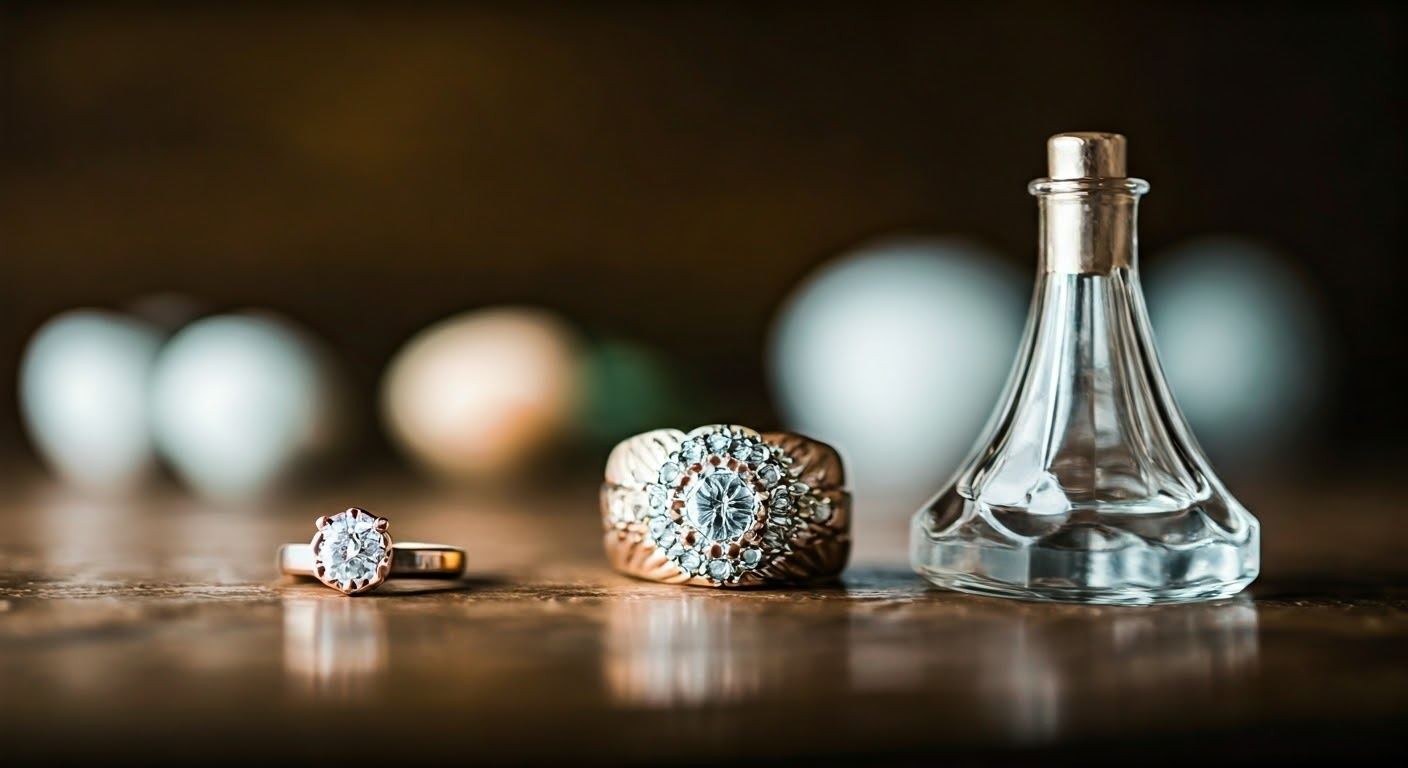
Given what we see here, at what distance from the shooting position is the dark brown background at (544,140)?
1.64 meters

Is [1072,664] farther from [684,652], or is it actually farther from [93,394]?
[93,394]

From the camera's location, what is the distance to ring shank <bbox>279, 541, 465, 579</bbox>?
0.70 m

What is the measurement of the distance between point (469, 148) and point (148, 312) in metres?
0.44

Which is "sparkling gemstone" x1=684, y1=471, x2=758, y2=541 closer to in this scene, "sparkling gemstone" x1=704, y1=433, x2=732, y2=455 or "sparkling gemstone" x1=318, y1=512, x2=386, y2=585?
"sparkling gemstone" x1=704, y1=433, x2=732, y2=455

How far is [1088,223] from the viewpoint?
2.17 ft

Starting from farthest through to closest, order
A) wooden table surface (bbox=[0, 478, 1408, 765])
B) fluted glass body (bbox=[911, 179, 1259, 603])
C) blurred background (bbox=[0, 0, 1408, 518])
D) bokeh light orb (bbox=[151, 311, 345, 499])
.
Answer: blurred background (bbox=[0, 0, 1408, 518]), bokeh light orb (bbox=[151, 311, 345, 499]), fluted glass body (bbox=[911, 179, 1259, 603]), wooden table surface (bbox=[0, 478, 1408, 765])

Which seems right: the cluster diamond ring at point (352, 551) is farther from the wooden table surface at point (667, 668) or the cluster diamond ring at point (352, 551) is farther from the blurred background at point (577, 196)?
the blurred background at point (577, 196)

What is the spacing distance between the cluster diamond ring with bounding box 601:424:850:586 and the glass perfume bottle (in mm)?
54

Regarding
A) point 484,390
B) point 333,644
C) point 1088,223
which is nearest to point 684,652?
point 333,644

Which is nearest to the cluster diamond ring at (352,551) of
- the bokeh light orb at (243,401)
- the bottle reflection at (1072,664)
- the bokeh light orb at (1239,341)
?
the bottle reflection at (1072,664)

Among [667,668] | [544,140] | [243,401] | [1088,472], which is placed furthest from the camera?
[544,140]

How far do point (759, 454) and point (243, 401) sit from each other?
1006mm

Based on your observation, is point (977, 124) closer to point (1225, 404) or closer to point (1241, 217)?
point (1241, 217)

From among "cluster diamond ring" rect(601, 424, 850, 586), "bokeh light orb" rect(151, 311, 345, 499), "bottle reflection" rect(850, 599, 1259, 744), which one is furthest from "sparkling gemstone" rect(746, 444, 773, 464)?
"bokeh light orb" rect(151, 311, 345, 499)
